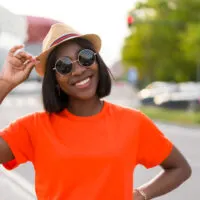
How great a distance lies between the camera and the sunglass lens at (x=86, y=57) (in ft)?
9.57

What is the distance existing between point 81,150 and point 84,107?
0.77ft

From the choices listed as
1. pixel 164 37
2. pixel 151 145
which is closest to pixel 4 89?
pixel 151 145

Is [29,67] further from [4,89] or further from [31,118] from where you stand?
[31,118]

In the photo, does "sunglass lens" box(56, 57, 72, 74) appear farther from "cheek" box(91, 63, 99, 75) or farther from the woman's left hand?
the woman's left hand

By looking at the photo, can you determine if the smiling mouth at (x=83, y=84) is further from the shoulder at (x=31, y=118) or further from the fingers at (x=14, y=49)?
the fingers at (x=14, y=49)

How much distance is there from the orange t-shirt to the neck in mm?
32

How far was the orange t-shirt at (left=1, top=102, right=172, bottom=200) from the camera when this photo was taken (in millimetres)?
2805

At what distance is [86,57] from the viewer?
292 centimetres

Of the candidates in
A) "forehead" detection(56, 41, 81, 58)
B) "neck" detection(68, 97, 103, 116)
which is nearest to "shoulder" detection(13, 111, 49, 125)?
"neck" detection(68, 97, 103, 116)

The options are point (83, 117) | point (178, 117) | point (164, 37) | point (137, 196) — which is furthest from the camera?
point (164, 37)

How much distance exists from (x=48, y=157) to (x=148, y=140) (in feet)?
1.47

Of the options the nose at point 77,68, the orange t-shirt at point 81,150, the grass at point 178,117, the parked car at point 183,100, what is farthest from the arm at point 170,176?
the parked car at point 183,100

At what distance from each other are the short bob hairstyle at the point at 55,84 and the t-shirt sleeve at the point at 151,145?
0.23 m

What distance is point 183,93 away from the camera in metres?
33.2
